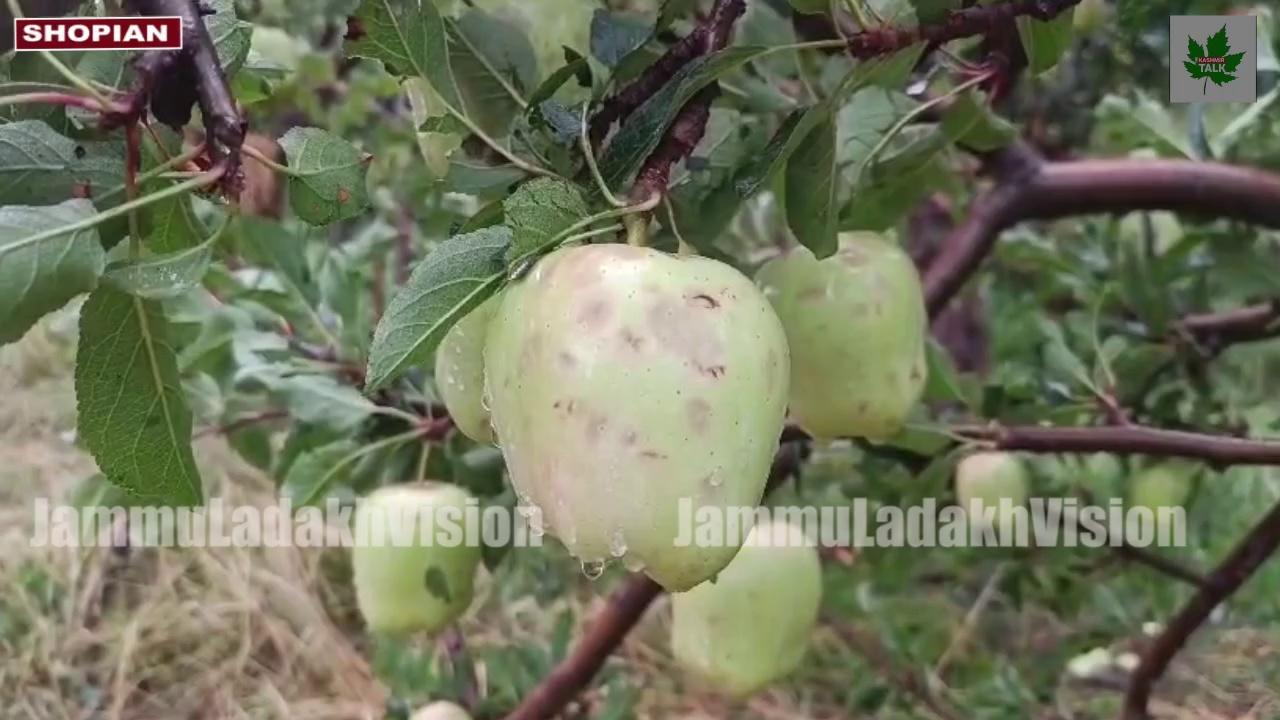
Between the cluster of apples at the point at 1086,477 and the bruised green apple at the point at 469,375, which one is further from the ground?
the bruised green apple at the point at 469,375

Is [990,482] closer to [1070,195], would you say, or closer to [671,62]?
[1070,195]

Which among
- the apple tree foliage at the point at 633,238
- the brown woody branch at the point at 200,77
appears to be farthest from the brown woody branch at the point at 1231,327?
the brown woody branch at the point at 200,77

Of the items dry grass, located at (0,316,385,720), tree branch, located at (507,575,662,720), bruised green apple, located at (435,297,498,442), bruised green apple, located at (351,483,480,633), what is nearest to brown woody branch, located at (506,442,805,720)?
tree branch, located at (507,575,662,720)

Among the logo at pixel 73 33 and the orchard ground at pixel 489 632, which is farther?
the orchard ground at pixel 489 632

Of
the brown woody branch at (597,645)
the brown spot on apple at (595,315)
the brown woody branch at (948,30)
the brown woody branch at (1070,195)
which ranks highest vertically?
the brown woody branch at (948,30)

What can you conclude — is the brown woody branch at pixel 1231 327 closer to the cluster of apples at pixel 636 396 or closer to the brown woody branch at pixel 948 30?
the brown woody branch at pixel 948 30

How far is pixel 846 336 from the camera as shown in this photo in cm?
51

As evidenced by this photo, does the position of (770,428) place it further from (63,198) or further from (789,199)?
(63,198)

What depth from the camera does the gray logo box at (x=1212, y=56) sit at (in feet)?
2.81

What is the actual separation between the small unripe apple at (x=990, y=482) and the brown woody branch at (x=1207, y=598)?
0.14m

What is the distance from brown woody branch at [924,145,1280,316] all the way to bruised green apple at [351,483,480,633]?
371mm

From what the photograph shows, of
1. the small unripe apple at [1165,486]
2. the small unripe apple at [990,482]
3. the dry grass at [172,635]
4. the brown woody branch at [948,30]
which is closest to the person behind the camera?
the brown woody branch at [948,30]

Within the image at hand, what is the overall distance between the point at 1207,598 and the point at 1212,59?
368 mm

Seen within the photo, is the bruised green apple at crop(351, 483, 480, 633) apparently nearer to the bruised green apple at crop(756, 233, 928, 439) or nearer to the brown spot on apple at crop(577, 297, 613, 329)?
the bruised green apple at crop(756, 233, 928, 439)
